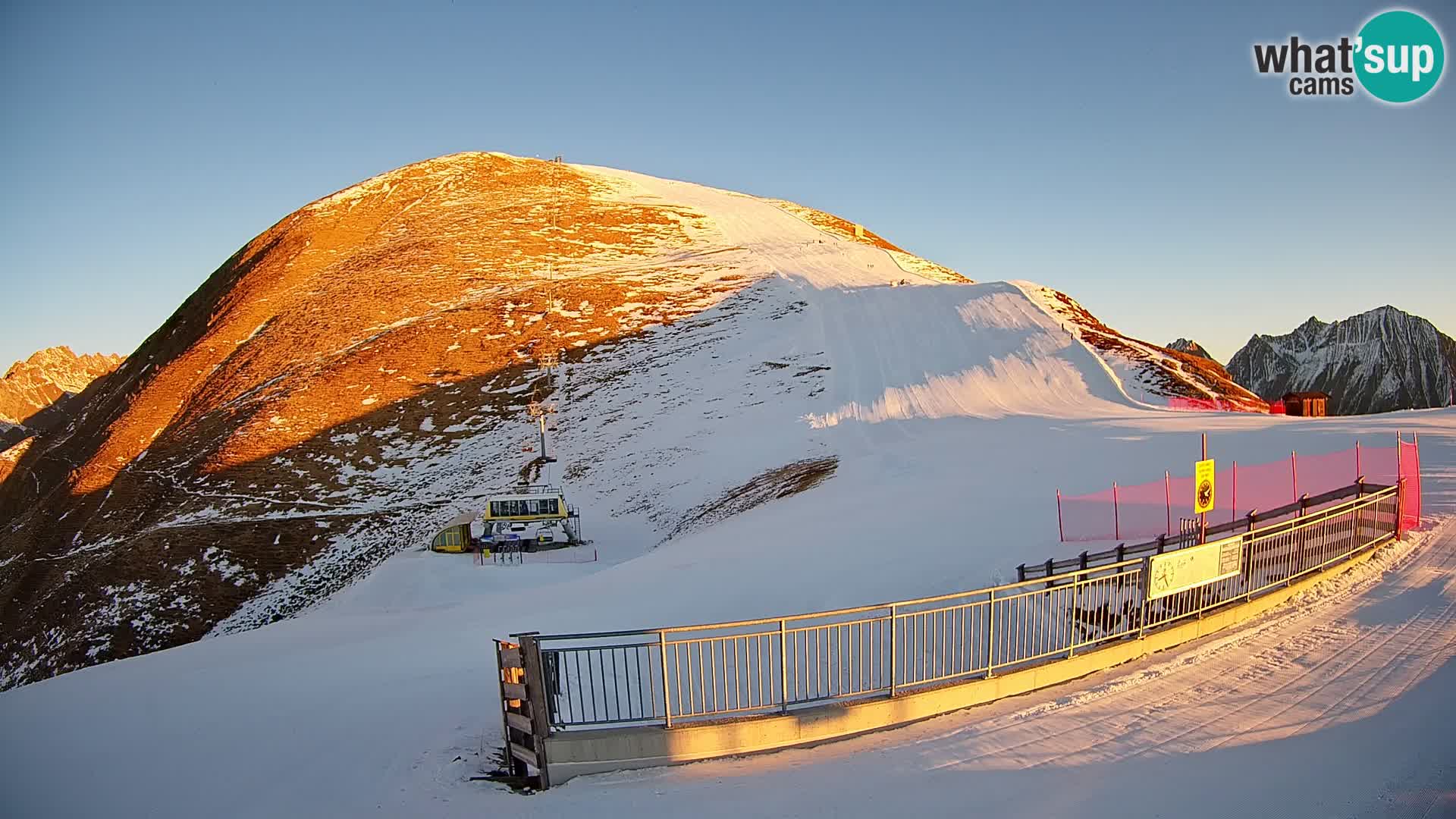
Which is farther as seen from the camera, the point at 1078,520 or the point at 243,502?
the point at 243,502

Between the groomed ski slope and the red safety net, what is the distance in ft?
3.12

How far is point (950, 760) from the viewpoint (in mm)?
8031

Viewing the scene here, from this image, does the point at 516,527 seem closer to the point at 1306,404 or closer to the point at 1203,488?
the point at 1203,488

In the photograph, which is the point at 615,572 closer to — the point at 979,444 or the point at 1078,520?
the point at 1078,520

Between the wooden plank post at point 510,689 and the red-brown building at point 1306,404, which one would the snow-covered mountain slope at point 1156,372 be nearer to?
the red-brown building at point 1306,404

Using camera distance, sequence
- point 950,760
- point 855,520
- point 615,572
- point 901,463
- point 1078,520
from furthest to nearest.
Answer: point 901,463
point 855,520
point 615,572
point 1078,520
point 950,760

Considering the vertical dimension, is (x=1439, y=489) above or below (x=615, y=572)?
above

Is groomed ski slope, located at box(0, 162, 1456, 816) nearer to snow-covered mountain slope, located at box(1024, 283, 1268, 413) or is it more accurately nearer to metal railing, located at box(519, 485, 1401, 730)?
metal railing, located at box(519, 485, 1401, 730)

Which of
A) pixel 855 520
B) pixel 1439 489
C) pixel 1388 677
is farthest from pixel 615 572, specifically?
pixel 1439 489

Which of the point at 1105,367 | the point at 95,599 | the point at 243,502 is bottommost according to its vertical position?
the point at 95,599

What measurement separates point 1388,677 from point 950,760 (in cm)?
522

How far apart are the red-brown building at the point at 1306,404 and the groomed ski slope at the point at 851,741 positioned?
8573mm

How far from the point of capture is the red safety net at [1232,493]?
18000 millimetres

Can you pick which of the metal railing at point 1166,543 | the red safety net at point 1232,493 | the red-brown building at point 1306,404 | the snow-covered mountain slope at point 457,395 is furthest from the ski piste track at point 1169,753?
the red-brown building at point 1306,404
